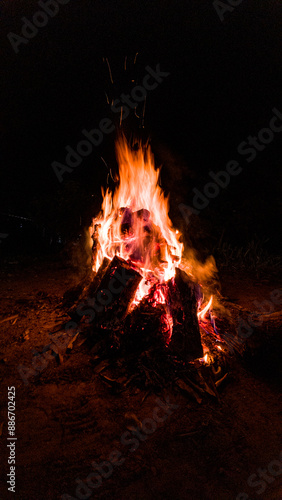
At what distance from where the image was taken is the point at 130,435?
2549mm

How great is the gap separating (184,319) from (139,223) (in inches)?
59.3

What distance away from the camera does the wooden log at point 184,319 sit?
334 centimetres

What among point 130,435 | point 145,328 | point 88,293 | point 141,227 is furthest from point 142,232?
point 130,435

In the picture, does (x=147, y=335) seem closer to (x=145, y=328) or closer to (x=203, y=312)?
(x=145, y=328)

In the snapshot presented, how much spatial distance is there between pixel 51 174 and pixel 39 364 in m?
7.37

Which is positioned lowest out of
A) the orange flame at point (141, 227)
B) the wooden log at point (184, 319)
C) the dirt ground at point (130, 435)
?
the dirt ground at point (130, 435)

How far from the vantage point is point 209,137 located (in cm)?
874

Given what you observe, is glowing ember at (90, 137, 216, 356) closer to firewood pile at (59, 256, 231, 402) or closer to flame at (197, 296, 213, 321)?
flame at (197, 296, 213, 321)

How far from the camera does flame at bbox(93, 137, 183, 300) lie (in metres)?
4.16

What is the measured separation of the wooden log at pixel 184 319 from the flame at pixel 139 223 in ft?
1.12

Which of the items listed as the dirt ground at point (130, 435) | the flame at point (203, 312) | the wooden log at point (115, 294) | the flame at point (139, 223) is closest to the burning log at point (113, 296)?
the wooden log at point (115, 294)

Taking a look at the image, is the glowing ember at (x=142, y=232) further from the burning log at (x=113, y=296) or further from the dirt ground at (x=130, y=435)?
the dirt ground at (x=130, y=435)

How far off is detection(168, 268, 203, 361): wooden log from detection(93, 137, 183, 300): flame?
340mm

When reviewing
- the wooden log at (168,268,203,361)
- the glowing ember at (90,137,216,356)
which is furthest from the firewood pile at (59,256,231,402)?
the glowing ember at (90,137,216,356)
